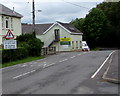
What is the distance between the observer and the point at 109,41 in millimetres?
8320

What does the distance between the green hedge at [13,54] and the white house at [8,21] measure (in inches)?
298

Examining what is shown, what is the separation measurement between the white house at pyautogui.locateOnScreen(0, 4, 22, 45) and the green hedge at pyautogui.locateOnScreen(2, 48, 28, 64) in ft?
24.9

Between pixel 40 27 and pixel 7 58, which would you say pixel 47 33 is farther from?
pixel 7 58

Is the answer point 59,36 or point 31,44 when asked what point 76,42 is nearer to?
point 59,36

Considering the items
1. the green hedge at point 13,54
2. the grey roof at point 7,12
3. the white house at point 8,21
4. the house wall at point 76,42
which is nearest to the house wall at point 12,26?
the white house at point 8,21

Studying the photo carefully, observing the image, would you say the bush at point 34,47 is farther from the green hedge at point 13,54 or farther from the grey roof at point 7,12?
the grey roof at point 7,12

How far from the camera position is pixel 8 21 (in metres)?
37.7

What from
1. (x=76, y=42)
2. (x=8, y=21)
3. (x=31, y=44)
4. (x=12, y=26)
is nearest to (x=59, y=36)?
(x=76, y=42)

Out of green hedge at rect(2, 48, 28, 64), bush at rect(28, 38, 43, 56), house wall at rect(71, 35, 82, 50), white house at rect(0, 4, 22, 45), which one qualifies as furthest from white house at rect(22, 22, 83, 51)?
green hedge at rect(2, 48, 28, 64)

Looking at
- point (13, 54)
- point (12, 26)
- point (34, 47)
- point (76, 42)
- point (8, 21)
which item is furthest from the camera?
point (76, 42)

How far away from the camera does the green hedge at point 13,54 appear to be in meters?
23.8

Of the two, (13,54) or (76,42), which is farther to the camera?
(76,42)

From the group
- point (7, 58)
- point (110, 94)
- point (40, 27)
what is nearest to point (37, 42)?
point (7, 58)

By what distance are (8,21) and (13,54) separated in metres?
12.9
